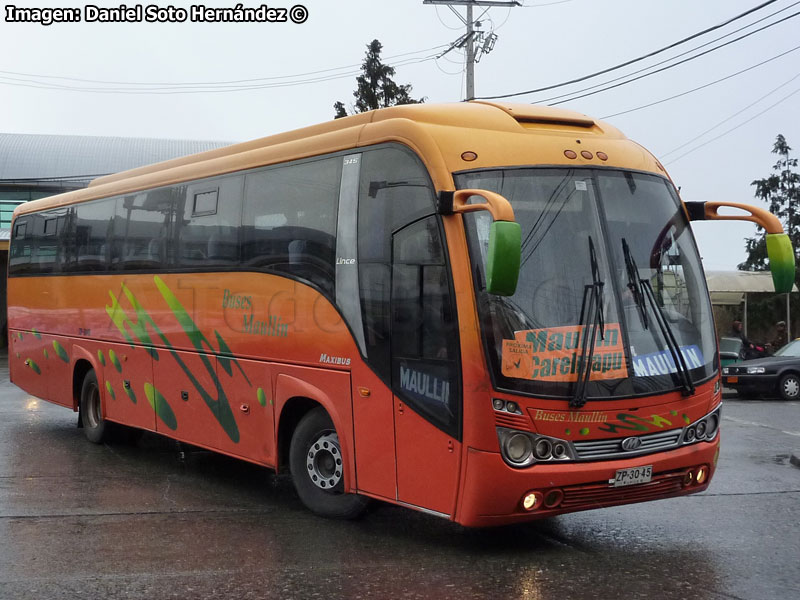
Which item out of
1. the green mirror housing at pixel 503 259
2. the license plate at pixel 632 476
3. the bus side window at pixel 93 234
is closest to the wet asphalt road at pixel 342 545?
the license plate at pixel 632 476

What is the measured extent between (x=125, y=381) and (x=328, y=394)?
14.8 feet

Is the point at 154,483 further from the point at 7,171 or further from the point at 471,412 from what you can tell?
the point at 7,171

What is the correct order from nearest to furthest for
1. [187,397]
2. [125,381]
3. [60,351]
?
[187,397]
[125,381]
[60,351]

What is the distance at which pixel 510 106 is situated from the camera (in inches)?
296

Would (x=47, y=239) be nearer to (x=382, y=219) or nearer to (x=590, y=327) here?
(x=382, y=219)

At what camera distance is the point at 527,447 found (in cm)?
639

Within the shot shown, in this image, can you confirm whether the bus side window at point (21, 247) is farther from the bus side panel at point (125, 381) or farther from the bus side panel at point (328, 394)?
the bus side panel at point (328, 394)

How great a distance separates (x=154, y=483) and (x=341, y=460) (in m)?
2.91

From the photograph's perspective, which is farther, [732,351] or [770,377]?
[732,351]

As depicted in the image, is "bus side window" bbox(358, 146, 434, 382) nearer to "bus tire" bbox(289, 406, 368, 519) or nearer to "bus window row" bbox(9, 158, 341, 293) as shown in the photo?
"bus window row" bbox(9, 158, 341, 293)

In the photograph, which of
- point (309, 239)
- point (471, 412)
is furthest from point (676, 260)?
point (309, 239)

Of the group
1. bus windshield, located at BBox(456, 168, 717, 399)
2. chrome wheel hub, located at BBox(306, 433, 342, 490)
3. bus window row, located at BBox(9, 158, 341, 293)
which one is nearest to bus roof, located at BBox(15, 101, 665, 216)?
bus windshield, located at BBox(456, 168, 717, 399)

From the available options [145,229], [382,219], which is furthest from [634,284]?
[145,229]

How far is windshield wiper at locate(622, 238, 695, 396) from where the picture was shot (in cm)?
680
